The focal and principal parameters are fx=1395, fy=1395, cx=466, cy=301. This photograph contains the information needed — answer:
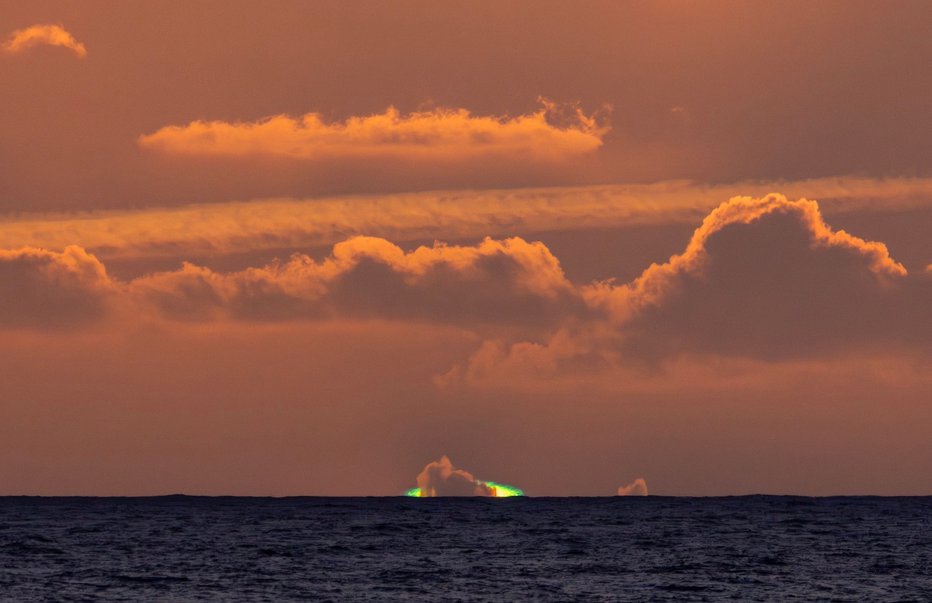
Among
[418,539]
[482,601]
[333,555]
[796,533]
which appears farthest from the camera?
[796,533]

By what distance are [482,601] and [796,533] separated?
3870 inches

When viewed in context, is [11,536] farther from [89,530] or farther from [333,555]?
[333,555]

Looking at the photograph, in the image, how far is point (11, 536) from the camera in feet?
515

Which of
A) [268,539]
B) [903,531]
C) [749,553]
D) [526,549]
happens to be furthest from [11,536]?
[903,531]

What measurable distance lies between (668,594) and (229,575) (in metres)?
32.3

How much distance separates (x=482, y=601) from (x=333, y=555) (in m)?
43.2

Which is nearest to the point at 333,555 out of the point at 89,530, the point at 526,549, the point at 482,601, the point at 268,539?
the point at 526,549

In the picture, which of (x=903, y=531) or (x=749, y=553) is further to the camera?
(x=903, y=531)

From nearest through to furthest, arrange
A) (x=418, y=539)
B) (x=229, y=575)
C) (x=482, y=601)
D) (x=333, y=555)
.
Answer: (x=482, y=601) → (x=229, y=575) → (x=333, y=555) → (x=418, y=539)

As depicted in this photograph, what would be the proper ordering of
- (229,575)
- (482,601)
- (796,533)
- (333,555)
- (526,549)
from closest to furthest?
1. (482,601)
2. (229,575)
3. (333,555)
4. (526,549)
5. (796,533)

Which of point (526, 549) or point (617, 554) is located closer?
point (617, 554)

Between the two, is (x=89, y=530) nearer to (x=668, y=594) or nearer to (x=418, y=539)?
(x=418, y=539)

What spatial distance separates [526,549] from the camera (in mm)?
135750

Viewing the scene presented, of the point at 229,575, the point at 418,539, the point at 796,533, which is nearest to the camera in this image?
the point at 229,575
